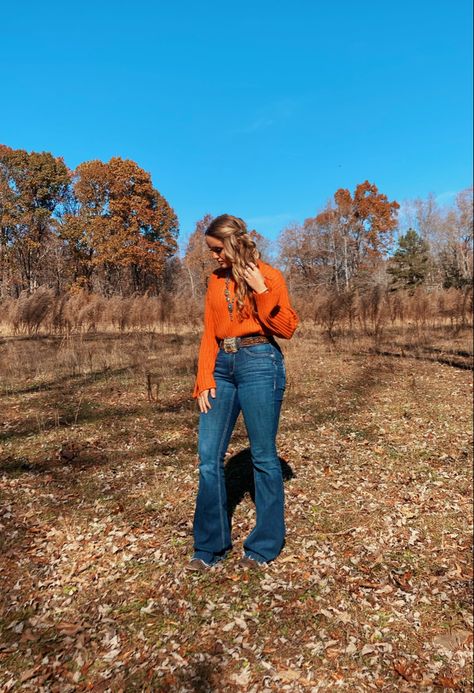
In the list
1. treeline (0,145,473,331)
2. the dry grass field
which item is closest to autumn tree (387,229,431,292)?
treeline (0,145,473,331)

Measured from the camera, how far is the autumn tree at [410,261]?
115 feet

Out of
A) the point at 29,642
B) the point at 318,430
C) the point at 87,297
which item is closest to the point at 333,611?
the point at 29,642

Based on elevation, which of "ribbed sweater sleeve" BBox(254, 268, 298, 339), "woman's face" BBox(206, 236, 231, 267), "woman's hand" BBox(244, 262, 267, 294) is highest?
"woman's face" BBox(206, 236, 231, 267)

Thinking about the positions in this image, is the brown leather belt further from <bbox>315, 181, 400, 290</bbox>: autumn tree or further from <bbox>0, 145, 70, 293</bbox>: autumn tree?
<bbox>315, 181, 400, 290</bbox>: autumn tree

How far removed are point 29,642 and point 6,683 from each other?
0.23 metres

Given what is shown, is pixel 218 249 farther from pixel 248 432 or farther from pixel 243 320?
pixel 248 432

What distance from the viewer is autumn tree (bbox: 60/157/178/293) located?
24984 millimetres

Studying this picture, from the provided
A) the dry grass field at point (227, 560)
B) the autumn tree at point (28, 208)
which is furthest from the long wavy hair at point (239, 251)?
the autumn tree at point (28, 208)

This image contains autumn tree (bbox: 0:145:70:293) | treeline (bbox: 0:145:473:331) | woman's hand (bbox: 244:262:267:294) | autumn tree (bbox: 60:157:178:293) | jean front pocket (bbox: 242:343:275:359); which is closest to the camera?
woman's hand (bbox: 244:262:267:294)

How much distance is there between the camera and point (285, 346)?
11242 millimetres

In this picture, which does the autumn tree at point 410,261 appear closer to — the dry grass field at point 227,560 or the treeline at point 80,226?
the treeline at point 80,226

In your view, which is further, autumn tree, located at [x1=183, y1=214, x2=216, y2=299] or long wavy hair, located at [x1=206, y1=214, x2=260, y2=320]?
autumn tree, located at [x1=183, y1=214, x2=216, y2=299]

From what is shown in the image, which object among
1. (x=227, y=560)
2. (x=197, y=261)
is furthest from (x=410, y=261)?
(x=227, y=560)

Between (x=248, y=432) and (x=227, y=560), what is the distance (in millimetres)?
975
